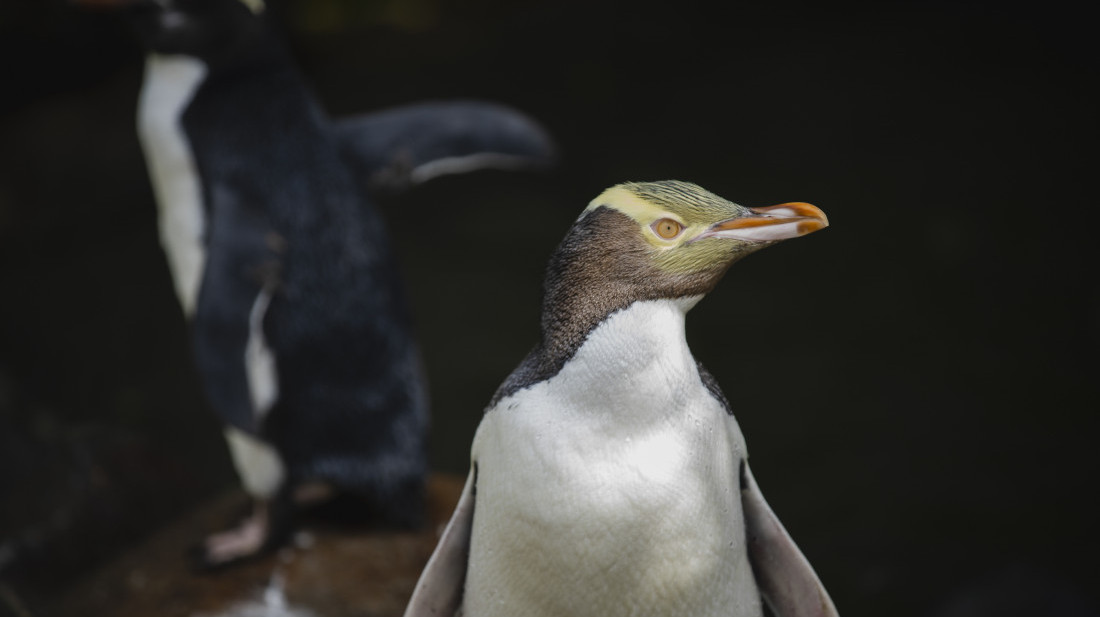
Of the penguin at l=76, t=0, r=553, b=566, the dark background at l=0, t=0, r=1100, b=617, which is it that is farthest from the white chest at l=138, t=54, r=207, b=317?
the dark background at l=0, t=0, r=1100, b=617

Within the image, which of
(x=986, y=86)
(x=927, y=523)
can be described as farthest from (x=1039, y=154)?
(x=927, y=523)

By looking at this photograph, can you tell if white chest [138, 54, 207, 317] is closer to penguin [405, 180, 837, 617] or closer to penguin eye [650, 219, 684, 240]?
penguin [405, 180, 837, 617]

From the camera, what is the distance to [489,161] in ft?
8.96

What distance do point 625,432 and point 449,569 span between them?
1.21 ft

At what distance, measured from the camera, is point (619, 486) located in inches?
51.8

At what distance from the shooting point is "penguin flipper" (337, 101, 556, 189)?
262 cm

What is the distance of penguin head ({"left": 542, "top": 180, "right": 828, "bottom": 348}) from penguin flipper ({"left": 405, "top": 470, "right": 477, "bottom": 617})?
33 centimetres

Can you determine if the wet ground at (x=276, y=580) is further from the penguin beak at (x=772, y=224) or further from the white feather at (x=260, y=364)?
the penguin beak at (x=772, y=224)

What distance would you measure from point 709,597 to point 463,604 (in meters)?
0.35

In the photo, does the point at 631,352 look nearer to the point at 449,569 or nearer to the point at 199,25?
the point at 449,569

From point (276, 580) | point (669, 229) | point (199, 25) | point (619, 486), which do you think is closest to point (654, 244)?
point (669, 229)

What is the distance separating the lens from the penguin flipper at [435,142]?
103 inches

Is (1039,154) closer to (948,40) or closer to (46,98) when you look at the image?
(948,40)

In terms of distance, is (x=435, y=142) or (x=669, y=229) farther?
(x=435, y=142)
